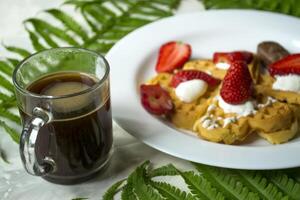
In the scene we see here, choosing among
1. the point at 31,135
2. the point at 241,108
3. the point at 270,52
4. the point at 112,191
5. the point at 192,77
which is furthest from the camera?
the point at 270,52

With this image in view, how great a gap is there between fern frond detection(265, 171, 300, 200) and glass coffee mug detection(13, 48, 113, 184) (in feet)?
1.20

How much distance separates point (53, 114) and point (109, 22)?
2.39 feet

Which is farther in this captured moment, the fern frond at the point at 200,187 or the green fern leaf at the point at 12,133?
the green fern leaf at the point at 12,133

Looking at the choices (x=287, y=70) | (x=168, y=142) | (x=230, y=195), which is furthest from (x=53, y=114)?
(x=287, y=70)

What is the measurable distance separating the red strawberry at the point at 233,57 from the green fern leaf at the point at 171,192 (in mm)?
466

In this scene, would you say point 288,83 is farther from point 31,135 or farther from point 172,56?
point 31,135

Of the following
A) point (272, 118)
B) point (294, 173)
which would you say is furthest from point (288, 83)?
point (294, 173)

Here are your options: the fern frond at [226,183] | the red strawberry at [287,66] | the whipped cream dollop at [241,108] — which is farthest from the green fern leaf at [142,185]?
the red strawberry at [287,66]

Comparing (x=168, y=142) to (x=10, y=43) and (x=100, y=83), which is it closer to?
(x=100, y=83)

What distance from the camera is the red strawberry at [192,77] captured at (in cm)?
133

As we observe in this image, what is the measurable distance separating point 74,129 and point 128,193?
178 millimetres

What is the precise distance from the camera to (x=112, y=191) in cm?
111

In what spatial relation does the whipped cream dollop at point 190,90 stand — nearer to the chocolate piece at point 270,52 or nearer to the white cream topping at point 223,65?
the white cream topping at point 223,65

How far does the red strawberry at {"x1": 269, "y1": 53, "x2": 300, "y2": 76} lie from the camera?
1.33 metres
